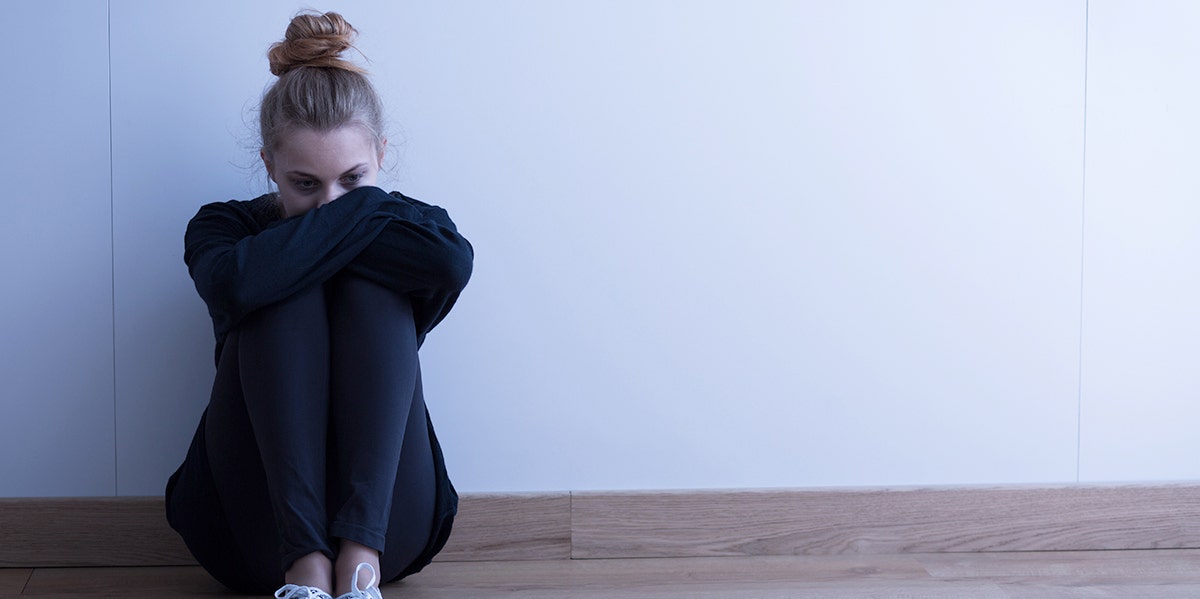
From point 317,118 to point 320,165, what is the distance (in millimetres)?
57

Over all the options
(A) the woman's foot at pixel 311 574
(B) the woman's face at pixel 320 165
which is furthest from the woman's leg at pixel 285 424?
(B) the woman's face at pixel 320 165

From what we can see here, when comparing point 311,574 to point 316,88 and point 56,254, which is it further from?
point 56,254

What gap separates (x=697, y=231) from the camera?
1562 mm

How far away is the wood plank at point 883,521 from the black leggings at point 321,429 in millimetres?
391

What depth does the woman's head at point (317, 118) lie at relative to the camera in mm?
1272

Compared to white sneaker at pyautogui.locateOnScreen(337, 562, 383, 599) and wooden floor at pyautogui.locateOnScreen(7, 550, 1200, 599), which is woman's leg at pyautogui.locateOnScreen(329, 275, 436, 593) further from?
wooden floor at pyautogui.locateOnScreen(7, 550, 1200, 599)

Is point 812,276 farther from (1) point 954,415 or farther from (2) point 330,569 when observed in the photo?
(2) point 330,569

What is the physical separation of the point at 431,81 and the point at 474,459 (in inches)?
21.9

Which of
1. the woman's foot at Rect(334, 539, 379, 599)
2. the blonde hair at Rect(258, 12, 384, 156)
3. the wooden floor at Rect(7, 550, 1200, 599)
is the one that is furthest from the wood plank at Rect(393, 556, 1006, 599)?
the blonde hair at Rect(258, 12, 384, 156)

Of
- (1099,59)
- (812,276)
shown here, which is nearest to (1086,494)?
(812,276)

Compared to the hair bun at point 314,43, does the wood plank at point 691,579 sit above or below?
below

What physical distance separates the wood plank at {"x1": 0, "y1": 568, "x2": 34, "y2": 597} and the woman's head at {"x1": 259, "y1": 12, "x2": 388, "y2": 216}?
0.62m

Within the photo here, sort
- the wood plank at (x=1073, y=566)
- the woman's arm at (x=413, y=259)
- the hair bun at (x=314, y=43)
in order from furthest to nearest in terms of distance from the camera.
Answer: the wood plank at (x=1073, y=566) < the hair bun at (x=314, y=43) < the woman's arm at (x=413, y=259)

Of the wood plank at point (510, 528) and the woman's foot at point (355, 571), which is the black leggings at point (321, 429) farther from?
the wood plank at point (510, 528)
